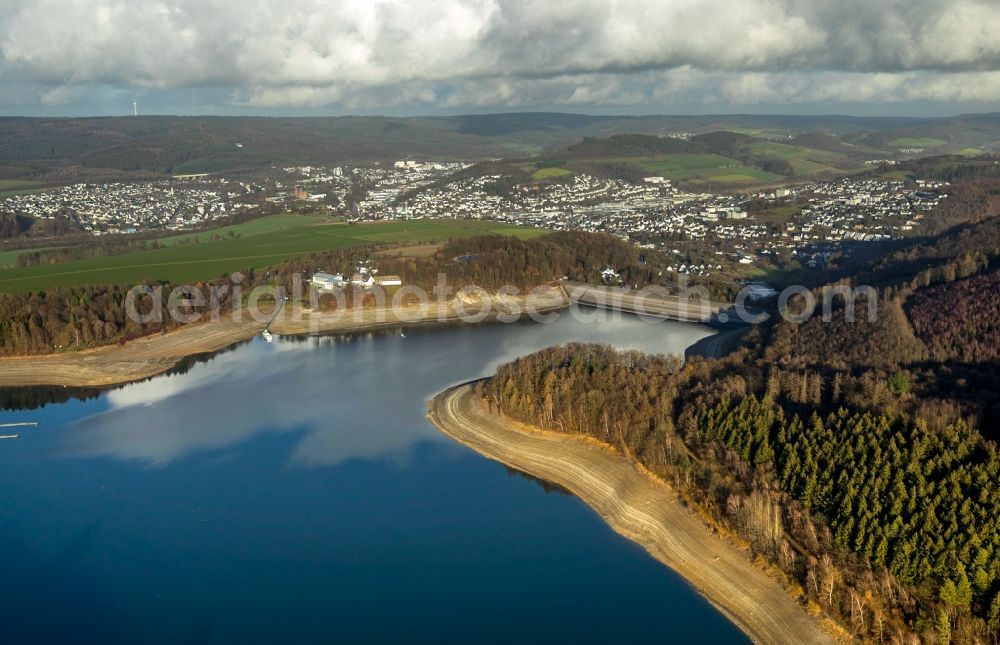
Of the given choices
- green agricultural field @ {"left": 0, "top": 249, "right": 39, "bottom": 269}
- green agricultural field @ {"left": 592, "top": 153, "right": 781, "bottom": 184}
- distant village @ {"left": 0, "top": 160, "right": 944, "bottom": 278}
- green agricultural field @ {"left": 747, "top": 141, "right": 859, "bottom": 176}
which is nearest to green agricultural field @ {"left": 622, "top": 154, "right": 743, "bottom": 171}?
green agricultural field @ {"left": 592, "top": 153, "right": 781, "bottom": 184}

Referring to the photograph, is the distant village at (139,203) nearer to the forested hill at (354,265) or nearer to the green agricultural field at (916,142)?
the forested hill at (354,265)

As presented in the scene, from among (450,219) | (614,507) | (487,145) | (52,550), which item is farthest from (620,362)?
(487,145)

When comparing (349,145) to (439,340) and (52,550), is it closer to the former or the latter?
(439,340)

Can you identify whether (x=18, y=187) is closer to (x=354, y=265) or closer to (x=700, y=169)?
(x=354, y=265)

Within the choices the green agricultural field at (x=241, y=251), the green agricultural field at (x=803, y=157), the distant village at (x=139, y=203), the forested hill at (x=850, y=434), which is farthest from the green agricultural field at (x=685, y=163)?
the forested hill at (x=850, y=434)

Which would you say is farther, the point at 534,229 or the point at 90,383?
the point at 534,229

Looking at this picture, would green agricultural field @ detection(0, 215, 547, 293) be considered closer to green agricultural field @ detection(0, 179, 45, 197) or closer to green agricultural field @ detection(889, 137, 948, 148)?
green agricultural field @ detection(0, 179, 45, 197)
